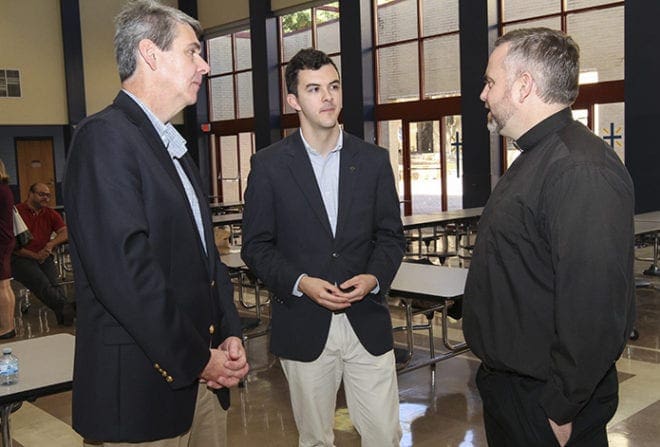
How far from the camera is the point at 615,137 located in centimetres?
1207

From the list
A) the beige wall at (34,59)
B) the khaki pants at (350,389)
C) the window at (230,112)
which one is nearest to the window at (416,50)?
the window at (230,112)

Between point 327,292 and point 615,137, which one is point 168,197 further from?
point 615,137

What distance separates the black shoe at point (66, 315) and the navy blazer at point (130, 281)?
564 cm

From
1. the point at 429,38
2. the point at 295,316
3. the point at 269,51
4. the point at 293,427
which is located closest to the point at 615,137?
the point at 429,38

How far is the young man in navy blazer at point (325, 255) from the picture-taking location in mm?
2551

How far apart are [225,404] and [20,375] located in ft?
3.50

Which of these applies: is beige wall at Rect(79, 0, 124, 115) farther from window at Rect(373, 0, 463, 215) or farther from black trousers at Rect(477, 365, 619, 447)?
black trousers at Rect(477, 365, 619, 447)

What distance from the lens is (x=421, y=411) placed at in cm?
423

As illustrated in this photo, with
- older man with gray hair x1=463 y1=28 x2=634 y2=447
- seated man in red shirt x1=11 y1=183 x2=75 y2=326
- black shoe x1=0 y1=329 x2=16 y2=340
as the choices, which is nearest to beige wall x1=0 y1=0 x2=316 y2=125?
seated man in red shirt x1=11 y1=183 x2=75 y2=326

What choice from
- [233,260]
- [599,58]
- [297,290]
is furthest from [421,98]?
[297,290]

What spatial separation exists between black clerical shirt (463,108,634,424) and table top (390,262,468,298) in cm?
213

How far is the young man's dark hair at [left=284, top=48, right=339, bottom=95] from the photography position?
266 cm

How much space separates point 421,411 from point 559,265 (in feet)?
9.04

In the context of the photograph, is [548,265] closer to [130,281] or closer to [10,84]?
[130,281]
